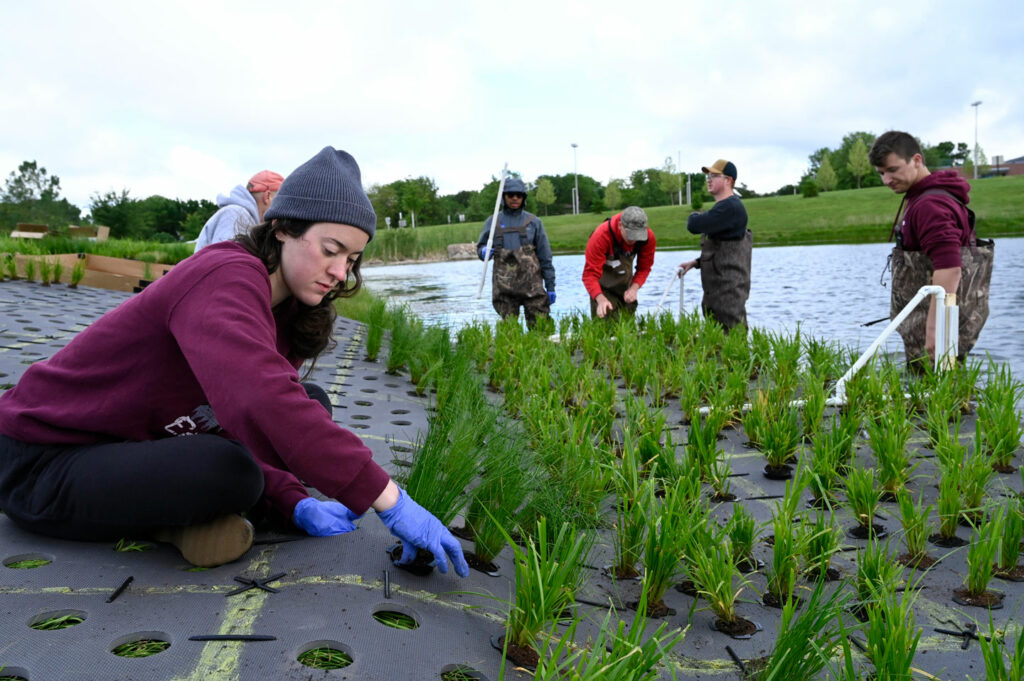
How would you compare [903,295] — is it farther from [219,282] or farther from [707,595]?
[219,282]

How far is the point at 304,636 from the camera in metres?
1.52

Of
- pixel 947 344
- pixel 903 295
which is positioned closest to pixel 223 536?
pixel 947 344

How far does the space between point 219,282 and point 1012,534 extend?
2079 mm

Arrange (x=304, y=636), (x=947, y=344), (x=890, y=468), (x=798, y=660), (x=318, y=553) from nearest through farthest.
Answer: (x=798, y=660)
(x=304, y=636)
(x=318, y=553)
(x=890, y=468)
(x=947, y=344)

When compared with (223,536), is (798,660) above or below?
below

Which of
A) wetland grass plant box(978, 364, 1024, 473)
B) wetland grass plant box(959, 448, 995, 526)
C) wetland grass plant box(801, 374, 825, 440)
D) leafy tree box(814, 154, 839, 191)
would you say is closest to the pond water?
wetland grass plant box(801, 374, 825, 440)

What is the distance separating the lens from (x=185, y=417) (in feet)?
6.05

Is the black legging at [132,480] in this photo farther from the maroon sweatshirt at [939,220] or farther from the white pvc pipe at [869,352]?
the maroon sweatshirt at [939,220]

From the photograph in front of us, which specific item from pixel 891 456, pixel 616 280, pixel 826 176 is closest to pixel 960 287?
pixel 891 456

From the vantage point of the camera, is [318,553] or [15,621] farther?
[318,553]

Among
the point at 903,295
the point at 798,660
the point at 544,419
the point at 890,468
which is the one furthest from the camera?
the point at 903,295

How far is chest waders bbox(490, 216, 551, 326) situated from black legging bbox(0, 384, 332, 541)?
16.7ft

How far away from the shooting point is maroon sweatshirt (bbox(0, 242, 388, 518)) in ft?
4.84

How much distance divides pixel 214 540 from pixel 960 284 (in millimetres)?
4083
